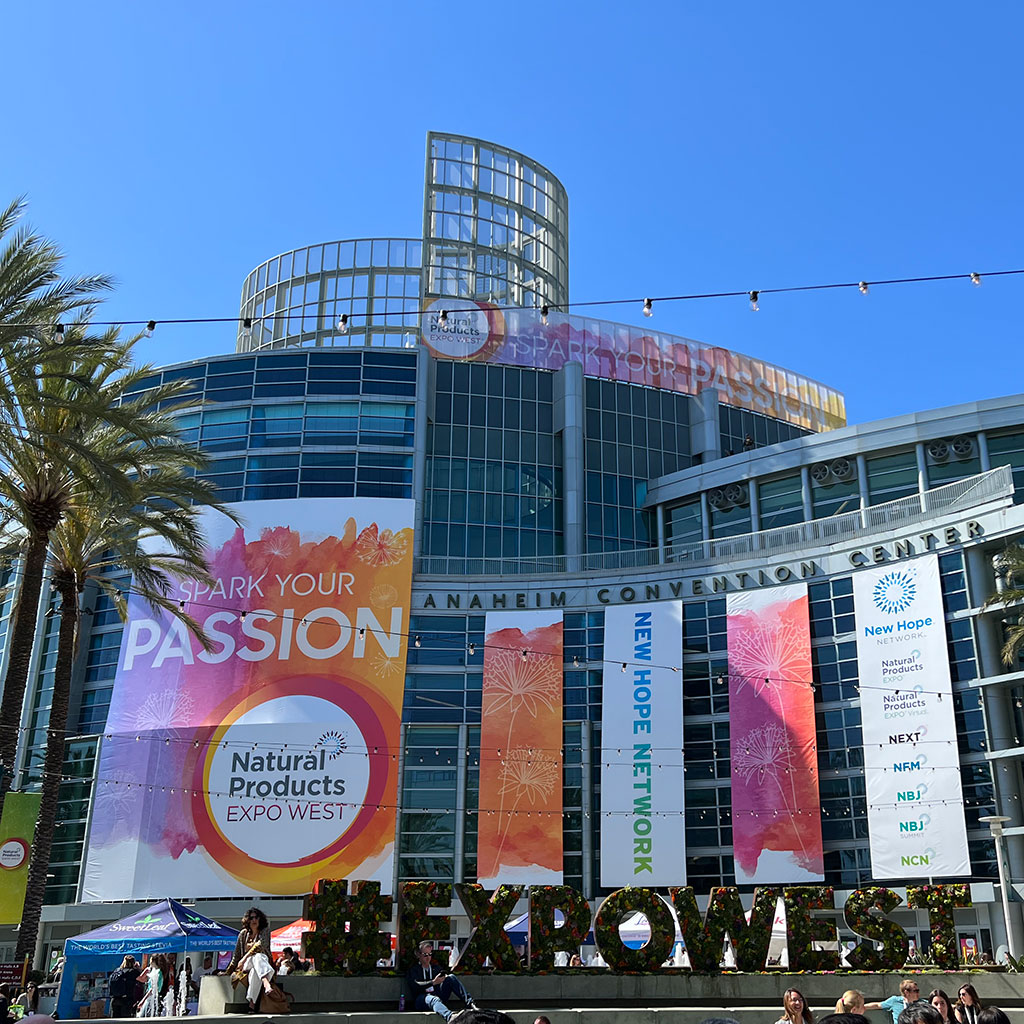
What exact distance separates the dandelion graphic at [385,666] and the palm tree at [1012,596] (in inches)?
1047

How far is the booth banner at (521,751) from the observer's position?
53312 millimetres

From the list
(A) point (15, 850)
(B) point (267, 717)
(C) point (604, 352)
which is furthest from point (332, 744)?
(C) point (604, 352)

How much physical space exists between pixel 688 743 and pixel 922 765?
11.1 meters

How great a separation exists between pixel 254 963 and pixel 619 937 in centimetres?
819

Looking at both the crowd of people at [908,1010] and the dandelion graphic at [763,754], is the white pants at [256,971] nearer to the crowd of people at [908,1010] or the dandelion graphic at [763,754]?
the crowd of people at [908,1010]

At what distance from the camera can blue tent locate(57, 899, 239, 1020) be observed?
2598 centimetres

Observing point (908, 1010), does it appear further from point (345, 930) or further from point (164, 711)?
point (164, 711)

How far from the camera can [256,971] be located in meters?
18.4

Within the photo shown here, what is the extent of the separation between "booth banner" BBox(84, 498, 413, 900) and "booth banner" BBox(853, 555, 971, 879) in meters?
21.2

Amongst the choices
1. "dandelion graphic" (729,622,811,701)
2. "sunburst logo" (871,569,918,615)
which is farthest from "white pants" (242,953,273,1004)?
"sunburst logo" (871,569,918,615)

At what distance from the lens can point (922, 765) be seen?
157 ft

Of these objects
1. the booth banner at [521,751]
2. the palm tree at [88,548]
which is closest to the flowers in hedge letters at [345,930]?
the palm tree at [88,548]

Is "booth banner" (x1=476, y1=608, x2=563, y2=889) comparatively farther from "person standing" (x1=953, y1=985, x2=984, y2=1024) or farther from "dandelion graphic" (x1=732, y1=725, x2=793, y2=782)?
"person standing" (x1=953, y1=985, x2=984, y2=1024)

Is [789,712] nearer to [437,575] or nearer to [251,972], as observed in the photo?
[437,575]
